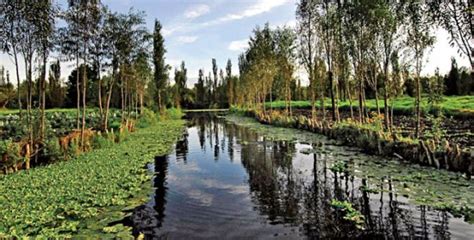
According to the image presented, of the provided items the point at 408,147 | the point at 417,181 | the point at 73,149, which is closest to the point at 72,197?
the point at 73,149

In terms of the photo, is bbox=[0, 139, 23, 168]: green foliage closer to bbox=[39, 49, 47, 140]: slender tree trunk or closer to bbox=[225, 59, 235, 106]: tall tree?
bbox=[39, 49, 47, 140]: slender tree trunk

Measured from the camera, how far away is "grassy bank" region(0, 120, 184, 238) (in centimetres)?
572

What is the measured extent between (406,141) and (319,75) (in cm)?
1313

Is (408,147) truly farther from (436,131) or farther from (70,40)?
(70,40)

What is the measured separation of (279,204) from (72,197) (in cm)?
421

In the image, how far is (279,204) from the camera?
24.4 ft

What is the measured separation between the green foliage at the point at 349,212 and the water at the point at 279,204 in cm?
10

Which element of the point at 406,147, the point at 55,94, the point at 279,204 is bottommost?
the point at 279,204

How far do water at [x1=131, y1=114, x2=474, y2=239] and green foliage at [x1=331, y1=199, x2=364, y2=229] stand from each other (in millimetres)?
99

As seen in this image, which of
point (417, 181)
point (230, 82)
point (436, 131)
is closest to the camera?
point (417, 181)

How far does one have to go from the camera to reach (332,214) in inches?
261

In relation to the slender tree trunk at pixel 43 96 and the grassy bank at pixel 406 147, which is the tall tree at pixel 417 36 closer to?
the grassy bank at pixel 406 147

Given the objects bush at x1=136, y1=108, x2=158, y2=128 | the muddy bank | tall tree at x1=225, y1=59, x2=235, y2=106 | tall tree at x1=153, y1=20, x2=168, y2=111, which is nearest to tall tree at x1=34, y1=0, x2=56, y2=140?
the muddy bank

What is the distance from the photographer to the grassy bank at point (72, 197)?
572 cm
